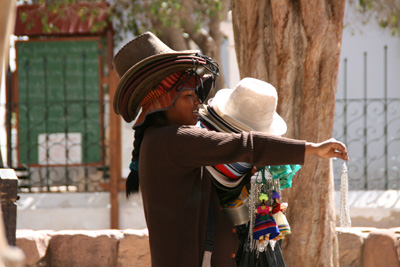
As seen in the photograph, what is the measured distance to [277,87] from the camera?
3.65m

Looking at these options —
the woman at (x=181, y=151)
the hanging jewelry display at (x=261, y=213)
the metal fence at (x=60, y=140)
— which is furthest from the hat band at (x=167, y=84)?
the metal fence at (x=60, y=140)

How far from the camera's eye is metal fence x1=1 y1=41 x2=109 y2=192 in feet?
24.3

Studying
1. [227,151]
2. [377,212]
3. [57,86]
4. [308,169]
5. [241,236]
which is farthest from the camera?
[57,86]

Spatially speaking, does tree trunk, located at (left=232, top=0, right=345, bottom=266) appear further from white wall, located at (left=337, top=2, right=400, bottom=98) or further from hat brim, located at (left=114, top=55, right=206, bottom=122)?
white wall, located at (left=337, top=2, right=400, bottom=98)

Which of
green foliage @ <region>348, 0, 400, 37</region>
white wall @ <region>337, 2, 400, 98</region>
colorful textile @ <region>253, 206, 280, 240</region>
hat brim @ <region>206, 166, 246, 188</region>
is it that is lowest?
colorful textile @ <region>253, 206, 280, 240</region>

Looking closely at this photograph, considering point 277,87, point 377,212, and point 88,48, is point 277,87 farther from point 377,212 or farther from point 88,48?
point 88,48

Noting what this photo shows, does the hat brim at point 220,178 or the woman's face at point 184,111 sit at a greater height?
the woman's face at point 184,111

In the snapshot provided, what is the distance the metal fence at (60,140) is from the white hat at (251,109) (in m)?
4.74

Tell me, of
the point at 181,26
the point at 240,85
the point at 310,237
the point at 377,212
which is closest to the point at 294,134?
the point at 310,237

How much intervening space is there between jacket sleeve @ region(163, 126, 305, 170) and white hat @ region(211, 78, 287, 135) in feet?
1.32

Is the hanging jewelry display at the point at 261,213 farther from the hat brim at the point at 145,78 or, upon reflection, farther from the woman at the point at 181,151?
the hat brim at the point at 145,78

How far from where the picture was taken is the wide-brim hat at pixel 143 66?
245cm

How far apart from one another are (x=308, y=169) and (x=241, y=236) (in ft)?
3.49

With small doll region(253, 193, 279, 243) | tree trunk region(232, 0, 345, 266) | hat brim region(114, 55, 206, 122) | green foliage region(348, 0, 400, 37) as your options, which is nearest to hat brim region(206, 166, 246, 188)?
small doll region(253, 193, 279, 243)
